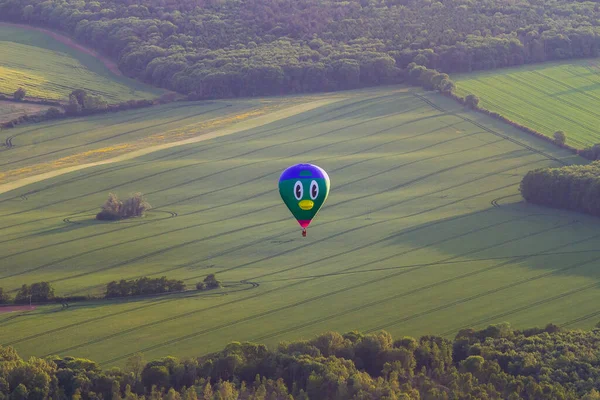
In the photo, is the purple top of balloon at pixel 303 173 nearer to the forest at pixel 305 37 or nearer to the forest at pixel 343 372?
the forest at pixel 343 372

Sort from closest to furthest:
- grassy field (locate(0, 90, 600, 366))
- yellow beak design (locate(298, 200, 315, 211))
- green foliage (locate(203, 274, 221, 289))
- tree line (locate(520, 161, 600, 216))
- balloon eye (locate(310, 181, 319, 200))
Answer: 1. balloon eye (locate(310, 181, 319, 200))
2. yellow beak design (locate(298, 200, 315, 211))
3. grassy field (locate(0, 90, 600, 366))
4. green foliage (locate(203, 274, 221, 289))
5. tree line (locate(520, 161, 600, 216))

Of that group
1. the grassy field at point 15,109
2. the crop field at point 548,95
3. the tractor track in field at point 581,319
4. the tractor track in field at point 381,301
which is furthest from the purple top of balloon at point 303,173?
the grassy field at point 15,109

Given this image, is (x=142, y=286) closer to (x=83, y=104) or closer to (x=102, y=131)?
(x=102, y=131)

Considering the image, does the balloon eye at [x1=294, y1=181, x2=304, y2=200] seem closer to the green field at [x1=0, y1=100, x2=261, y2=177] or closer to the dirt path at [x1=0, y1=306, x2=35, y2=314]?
the dirt path at [x1=0, y1=306, x2=35, y2=314]

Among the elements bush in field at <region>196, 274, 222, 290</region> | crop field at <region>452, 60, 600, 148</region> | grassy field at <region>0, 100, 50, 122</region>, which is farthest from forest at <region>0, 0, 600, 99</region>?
bush in field at <region>196, 274, 222, 290</region>

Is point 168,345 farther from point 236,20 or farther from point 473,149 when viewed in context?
point 236,20
